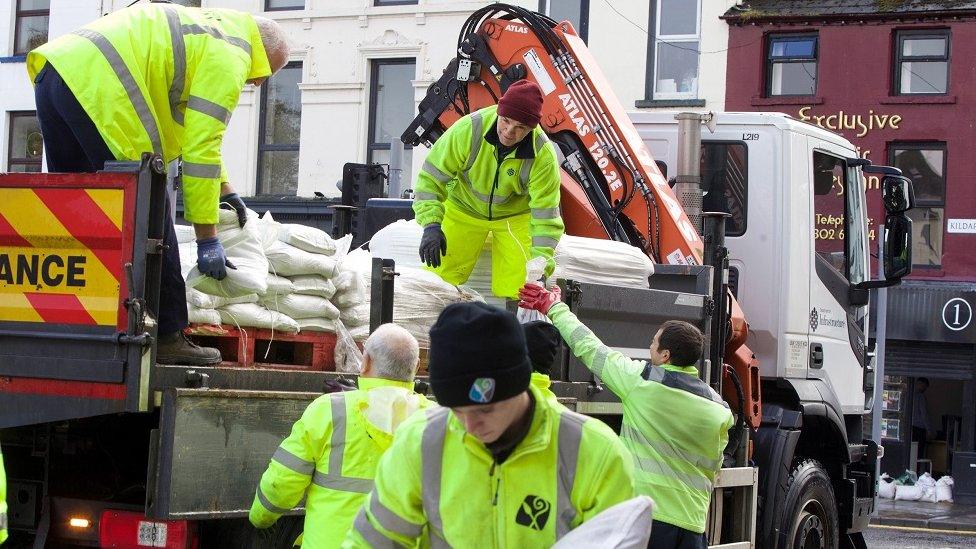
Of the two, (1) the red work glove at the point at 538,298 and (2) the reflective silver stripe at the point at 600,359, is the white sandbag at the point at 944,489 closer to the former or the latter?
(2) the reflective silver stripe at the point at 600,359

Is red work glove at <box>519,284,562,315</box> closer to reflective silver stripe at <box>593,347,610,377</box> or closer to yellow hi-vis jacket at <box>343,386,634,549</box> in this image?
reflective silver stripe at <box>593,347,610,377</box>

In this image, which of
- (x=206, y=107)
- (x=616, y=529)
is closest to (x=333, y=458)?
(x=206, y=107)

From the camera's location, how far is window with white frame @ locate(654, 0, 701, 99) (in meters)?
22.0

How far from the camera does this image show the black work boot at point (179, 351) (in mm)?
5184

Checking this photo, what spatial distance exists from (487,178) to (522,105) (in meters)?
0.51

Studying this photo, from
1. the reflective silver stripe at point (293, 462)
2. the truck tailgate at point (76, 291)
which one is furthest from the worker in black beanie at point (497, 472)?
the truck tailgate at point (76, 291)

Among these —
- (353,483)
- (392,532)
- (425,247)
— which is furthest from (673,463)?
(392,532)

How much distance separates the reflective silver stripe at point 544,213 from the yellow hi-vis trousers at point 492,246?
228mm

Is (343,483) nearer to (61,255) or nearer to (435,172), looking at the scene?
(61,255)

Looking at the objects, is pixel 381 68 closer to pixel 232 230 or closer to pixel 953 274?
pixel 953 274

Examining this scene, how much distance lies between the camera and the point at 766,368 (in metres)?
9.05

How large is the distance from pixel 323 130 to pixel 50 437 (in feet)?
60.0

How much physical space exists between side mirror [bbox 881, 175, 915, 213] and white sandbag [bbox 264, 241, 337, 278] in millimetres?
4350

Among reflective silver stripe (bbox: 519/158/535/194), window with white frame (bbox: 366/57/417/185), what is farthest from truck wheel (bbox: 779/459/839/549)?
window with white frame (bbox: 366/57/417/185)
